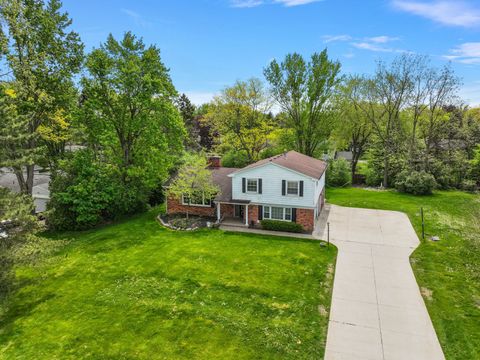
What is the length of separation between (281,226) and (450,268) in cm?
964

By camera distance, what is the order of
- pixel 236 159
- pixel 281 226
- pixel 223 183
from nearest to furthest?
pixel 281 226
pixel 223 183
pixel 236 159

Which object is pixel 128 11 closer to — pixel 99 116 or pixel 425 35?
pixel 99 116

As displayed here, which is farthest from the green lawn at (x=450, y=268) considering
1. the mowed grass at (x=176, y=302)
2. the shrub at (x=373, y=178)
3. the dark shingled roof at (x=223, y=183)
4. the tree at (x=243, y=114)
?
the tree at (x=243, y=114)

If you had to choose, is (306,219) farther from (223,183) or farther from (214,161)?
(214,161)

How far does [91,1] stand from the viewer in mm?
18438

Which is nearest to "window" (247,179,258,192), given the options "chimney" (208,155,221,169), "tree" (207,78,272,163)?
"chimney" (208,155,221,169)

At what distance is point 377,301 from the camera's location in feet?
41.5

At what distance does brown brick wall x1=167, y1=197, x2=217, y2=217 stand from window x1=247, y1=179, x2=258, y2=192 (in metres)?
3.98

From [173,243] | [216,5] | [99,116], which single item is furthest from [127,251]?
[216,5]

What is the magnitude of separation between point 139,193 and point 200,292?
14592 mm

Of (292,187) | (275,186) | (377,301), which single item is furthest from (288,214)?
(377,301)

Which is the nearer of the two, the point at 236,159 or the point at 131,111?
the point at 131,111

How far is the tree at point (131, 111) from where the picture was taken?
74.8 feet

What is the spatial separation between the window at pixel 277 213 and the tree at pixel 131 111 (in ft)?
32.8
